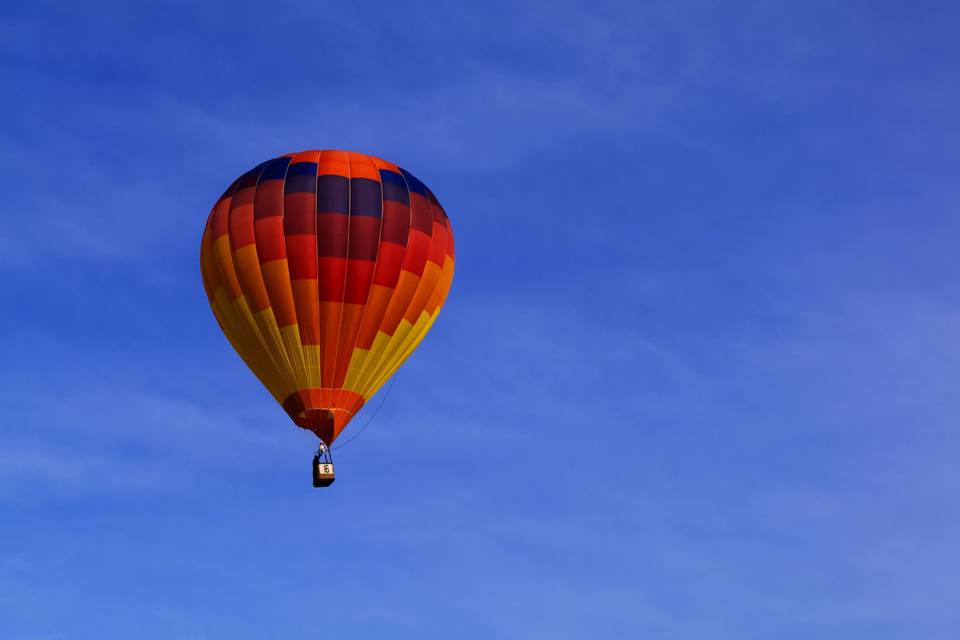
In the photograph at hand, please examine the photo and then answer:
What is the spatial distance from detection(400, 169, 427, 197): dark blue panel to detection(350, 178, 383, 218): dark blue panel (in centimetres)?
148

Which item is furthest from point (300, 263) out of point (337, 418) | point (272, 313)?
point (337, 418)

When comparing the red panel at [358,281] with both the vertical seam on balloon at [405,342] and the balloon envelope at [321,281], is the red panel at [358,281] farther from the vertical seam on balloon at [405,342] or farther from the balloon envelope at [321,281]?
the vertical seam on balloon at [405,342]

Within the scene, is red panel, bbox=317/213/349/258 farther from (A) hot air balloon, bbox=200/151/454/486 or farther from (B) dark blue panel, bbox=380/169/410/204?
(B) dark blue panel, bbox=380/169/410/204

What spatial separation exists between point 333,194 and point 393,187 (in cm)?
221

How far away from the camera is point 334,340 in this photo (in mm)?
52594

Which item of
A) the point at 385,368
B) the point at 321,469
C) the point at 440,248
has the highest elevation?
the point at 440,248

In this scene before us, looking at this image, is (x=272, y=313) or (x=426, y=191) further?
(x=426, y=191)

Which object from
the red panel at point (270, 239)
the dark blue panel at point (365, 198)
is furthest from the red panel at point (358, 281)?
the red panel at point (270, 239)

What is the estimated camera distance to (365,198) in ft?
177

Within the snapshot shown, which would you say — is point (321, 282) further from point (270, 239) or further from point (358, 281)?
point (270, 239)

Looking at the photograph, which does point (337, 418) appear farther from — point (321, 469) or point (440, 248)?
point (440, 248)

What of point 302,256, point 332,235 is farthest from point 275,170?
point 302,256

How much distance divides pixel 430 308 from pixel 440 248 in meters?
2.00

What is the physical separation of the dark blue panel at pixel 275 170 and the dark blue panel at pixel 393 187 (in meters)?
3.15
